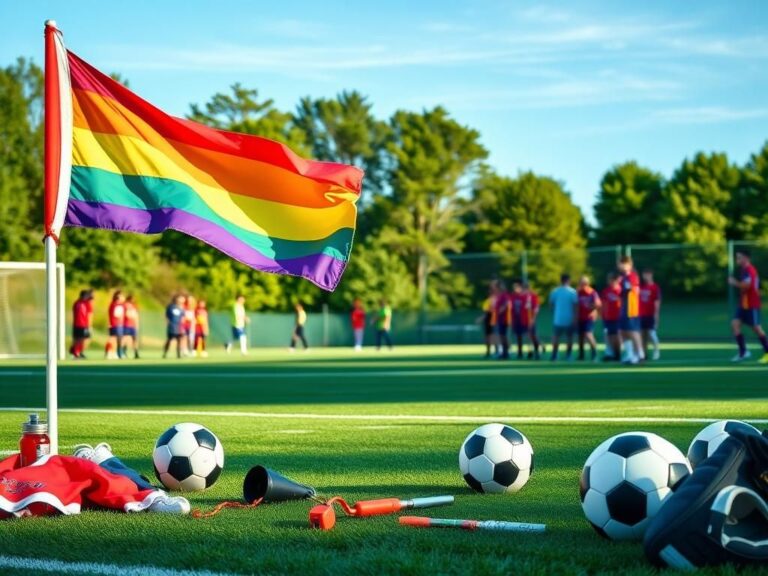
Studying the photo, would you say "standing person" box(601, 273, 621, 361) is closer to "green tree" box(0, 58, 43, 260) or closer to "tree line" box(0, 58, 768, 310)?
"tree line" box(0, 58, 768, 310)

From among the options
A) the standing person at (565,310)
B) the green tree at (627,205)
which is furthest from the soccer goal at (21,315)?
the green tree at (627,205)

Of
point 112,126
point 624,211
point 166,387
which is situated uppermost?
point 624,211

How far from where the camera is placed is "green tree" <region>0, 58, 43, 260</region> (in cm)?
5731

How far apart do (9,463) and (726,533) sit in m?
3.78

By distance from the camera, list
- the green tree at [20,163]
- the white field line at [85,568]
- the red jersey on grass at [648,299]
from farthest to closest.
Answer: the green tree at [20,163]
the red jersey on grass at [648,299]
the white field line at [85,568]

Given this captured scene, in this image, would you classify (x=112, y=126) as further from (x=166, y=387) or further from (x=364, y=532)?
(x=166, y=387)

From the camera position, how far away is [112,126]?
270 inches

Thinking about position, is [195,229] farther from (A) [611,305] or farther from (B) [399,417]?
(A) [611,305]

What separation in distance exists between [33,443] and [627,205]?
82.2 m

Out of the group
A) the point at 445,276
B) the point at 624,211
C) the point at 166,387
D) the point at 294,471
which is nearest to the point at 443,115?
the point at 624,211

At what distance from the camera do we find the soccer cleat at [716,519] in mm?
3963

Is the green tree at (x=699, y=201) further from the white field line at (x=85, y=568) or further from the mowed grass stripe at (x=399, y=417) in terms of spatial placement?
the white field line at (x=85, y=568)

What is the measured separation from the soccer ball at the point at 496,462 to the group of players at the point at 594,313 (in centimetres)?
1696

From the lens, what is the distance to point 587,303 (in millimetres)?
27469
